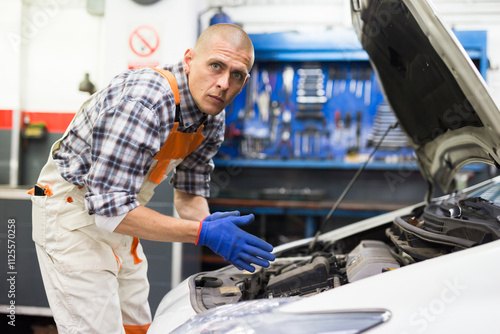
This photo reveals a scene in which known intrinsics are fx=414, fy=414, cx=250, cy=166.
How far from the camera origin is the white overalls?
4.33ft

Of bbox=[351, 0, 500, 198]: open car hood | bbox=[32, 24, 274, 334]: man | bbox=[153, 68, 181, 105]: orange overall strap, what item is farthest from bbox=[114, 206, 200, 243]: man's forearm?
bbox=[351, 0, 500, 198]: open car hood

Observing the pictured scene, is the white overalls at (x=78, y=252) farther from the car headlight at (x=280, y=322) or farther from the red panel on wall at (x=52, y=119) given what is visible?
the red panel on wall at (x=52, y=119)

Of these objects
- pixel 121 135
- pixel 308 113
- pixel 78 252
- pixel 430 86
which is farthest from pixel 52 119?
pixel 430 86

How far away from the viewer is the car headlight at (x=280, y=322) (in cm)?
80

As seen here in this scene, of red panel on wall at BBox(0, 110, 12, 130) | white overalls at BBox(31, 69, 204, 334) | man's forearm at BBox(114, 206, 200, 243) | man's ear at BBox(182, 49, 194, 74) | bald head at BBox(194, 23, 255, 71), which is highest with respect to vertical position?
bald head at BBox(194, 23, 255, 71)

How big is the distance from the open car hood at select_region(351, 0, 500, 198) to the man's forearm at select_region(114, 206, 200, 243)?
762 millimetres

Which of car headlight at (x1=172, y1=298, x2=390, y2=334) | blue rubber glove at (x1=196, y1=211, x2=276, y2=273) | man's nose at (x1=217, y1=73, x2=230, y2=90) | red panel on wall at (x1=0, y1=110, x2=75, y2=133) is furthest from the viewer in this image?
red panel on wall at (x1=0, y1=110, x2=75, y2=133)

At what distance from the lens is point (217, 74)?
4.19ft

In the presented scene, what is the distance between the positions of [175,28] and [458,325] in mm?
2820

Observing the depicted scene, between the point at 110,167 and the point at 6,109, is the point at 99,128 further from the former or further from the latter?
the point at 6,109

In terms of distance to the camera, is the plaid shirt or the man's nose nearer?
the plaid shirt

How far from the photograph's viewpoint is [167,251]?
311 cm

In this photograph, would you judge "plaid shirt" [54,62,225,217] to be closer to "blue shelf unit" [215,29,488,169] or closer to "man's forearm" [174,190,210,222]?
"man's forearm" [174,190,210,222]

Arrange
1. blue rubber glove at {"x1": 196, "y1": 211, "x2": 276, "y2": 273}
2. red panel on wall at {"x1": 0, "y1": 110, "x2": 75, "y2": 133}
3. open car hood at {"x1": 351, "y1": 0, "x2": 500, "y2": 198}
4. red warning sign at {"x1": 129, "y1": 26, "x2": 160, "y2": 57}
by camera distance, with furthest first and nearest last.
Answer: red panel on wall at {"x1": 0, "y1": 110, "x2": 75, "y2": 133}
red warning sign at {"x1": 129, "y1": 26, "x2": 160, "y2": 57}
blue rubber glove at {"x1": 196, "y1": 211, "x2": 276, "y2": 273}
open car hood at {"x1": 351, "y1": 0, "x2": 500, "y2": 198}
